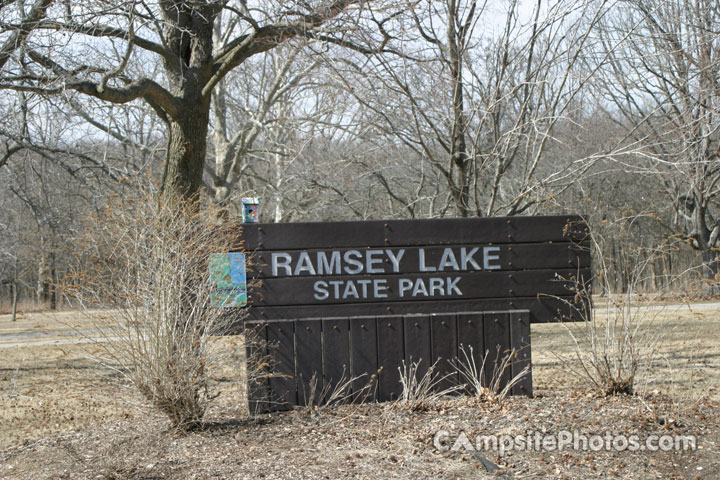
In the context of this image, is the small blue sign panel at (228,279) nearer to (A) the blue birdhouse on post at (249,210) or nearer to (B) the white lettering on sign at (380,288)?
(B) the white lettering on sign at (380,288)

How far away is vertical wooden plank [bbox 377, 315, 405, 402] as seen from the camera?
5949mm

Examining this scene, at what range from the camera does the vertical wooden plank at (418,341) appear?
236 inches

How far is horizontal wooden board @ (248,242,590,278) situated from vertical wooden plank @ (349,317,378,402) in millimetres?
624

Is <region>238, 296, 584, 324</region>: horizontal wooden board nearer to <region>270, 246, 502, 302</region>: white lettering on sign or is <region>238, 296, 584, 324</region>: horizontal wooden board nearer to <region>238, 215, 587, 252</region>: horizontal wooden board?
<region>270, 246, 502, 302</region>: white lettering on sign

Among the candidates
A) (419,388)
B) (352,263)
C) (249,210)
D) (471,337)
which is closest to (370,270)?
(352,263)

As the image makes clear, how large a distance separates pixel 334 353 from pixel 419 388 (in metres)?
0.82

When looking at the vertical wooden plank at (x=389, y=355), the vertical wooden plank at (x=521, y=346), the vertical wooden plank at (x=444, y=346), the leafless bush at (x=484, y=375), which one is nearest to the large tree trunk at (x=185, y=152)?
the vertical wooden plank at (x=389, y=355)

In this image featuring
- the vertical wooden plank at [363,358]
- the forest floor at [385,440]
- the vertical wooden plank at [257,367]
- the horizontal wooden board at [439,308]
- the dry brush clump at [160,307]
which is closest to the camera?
the forest floor at [385,440]

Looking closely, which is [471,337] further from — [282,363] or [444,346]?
[282,363]

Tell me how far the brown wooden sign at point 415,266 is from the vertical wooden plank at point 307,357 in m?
0.32

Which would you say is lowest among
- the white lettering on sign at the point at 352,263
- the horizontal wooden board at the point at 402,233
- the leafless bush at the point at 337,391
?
the leafless bush at the point at 337,391

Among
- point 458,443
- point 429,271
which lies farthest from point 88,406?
point 458,443

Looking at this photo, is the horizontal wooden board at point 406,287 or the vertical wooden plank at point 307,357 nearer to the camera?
the vertical wooden plank at point 307,357

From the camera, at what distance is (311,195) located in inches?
778
